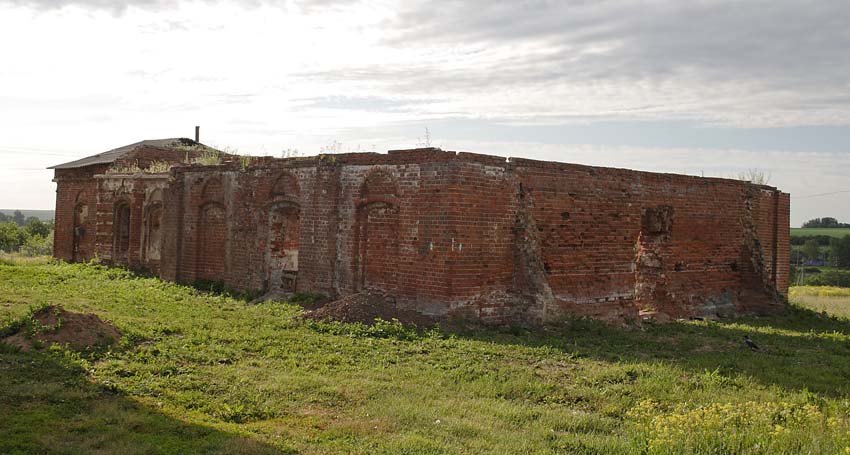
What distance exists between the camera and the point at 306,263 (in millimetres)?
14430

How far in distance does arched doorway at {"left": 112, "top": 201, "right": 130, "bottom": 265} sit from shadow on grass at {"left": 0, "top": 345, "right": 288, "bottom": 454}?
14574 mm

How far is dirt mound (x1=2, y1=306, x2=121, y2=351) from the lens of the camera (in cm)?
879

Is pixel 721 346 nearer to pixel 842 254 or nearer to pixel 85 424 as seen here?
pixel 85 424

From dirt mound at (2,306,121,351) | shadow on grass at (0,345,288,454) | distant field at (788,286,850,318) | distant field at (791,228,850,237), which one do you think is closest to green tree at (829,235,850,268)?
distant field at (791,228,850,237)

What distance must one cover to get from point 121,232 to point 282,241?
8537mm

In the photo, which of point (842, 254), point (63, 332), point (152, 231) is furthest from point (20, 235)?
point (842, 254)

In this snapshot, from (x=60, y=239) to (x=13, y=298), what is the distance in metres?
14.7

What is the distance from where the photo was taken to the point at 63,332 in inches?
356

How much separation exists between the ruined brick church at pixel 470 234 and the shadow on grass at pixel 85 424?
5972 mm

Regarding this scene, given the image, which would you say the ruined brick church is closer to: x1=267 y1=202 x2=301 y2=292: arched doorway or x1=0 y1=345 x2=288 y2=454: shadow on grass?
x1=267 y1=202 x2=301 y2=292: arched doorway

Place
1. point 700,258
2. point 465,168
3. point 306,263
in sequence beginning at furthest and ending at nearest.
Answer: point 700,258 < point 306,263 < point 465,168

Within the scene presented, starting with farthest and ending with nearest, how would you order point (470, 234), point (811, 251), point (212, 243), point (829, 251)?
point (811, 251) < point (829, 251) < point (212, 243) < point (470, 234)

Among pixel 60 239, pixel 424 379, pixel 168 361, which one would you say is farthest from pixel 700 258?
pixel 60 239

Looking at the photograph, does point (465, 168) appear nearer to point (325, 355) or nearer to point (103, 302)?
point (325, 355)
